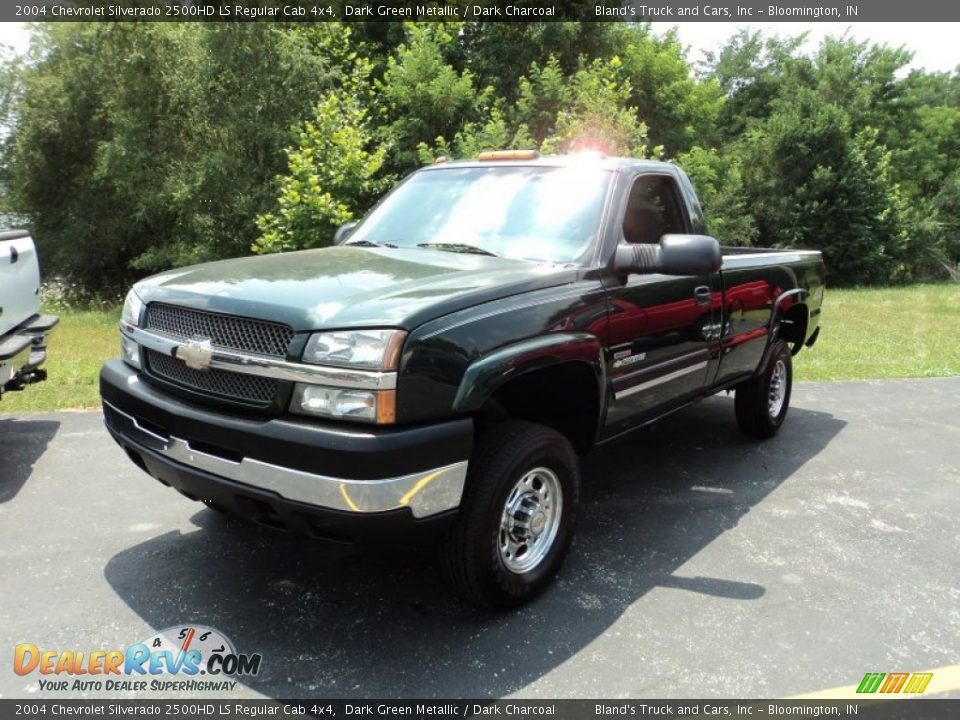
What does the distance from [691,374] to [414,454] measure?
238cm

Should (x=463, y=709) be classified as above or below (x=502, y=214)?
below

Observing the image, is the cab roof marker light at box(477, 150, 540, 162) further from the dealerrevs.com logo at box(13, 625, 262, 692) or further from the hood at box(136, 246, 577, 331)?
the dealerrevs.com logo at box(13, 625, 262, 692)

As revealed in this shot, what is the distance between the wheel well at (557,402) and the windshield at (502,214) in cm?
58

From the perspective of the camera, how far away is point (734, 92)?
37000 millimetres

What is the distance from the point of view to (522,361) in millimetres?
3049

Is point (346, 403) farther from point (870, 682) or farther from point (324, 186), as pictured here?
point (324, 186)

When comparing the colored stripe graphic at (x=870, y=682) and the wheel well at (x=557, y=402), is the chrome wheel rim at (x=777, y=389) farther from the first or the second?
the colored stripe graphic at (x=870, y=682)

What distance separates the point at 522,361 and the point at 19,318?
162 inches

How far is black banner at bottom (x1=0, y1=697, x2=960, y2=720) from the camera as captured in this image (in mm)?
2592

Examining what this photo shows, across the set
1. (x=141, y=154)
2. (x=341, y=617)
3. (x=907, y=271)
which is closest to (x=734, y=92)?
(x=907, y=271)

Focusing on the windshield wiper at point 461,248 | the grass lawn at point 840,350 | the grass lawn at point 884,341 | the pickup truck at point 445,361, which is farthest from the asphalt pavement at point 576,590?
the grass lawn at point 884,341

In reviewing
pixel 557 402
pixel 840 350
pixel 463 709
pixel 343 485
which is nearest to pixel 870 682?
pixel 463 709

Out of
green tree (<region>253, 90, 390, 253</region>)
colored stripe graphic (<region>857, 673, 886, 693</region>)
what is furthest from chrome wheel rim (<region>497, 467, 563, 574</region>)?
green tree (<region>253, 90, 390, 253</region>)

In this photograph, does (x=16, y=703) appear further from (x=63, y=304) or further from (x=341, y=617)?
(x=63, y=304)
